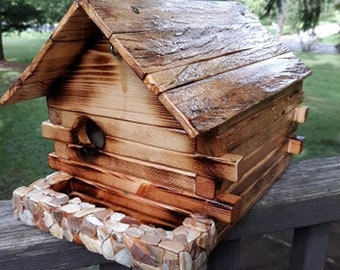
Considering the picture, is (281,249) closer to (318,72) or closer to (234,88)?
(234,88)

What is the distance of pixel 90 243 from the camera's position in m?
0.93

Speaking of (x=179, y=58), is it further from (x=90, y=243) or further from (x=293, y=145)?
(x=293, y=145)

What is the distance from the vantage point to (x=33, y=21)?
988 cm

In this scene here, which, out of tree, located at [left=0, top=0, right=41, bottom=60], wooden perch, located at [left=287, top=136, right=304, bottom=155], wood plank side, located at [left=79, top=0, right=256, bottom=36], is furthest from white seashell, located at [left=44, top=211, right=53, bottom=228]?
tree, located at [left=0, top=0, right=41, bottom=60]

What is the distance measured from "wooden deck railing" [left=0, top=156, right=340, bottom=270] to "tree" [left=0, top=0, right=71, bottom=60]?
28.0ft

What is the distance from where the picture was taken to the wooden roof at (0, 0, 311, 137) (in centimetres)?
81

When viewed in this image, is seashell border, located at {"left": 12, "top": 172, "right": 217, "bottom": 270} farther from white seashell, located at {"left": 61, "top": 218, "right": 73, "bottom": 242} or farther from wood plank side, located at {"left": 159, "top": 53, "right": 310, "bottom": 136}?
wood plank side, located at {"left": 159, "top": 53, "right": 310, "bottom": 136}

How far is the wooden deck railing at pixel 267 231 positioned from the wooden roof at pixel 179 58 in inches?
11.8

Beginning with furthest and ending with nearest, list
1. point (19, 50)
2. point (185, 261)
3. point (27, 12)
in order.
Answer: point (19, 50) → point (27, 12) → point (185, 261)

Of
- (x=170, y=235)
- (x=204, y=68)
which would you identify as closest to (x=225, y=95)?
(x=204, y=68)

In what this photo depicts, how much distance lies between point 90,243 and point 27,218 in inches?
7.5

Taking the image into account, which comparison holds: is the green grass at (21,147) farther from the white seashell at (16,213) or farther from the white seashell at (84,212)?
the white seashell at (84,212)

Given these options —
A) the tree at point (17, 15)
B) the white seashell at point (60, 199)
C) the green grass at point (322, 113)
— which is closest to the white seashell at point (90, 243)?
the white seashell at point (60, 199)

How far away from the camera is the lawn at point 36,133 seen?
13.9 ft
